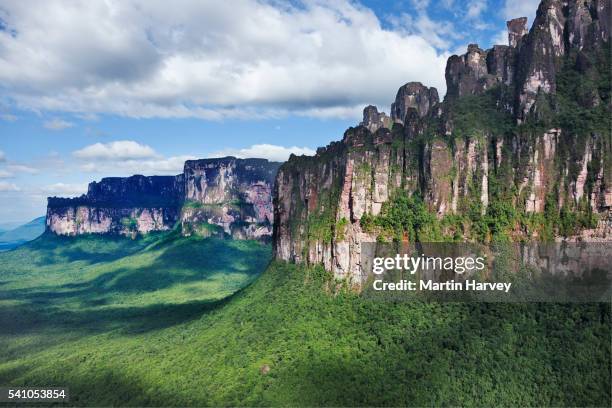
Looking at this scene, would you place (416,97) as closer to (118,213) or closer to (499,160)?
(499,160)

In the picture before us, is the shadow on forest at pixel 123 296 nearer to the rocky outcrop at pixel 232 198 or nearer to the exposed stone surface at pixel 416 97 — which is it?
the rocky outcrop at pixel 232 198

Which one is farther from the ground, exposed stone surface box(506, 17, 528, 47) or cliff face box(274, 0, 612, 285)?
exposed stone surface box(506, 17, 528, 47)

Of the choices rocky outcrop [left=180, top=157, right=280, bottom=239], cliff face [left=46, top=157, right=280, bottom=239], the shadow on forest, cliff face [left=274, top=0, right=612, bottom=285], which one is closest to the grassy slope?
the shadow on forest

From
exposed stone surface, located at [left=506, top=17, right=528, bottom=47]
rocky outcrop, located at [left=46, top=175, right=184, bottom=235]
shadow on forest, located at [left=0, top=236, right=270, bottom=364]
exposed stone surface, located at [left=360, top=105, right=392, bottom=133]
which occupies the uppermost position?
exposed stone surface, located at [left=506, top=17, right=528, bottom=47]

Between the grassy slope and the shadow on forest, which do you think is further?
the shadow on forest

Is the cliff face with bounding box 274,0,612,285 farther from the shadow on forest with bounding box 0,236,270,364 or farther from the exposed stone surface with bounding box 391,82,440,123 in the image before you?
the shadow on forest with bounding box 0,236,270,364

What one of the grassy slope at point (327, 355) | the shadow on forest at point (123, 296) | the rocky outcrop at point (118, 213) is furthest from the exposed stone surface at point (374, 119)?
the rocky outcrop at point (118, 213)

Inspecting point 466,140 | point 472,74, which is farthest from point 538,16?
point 466,140

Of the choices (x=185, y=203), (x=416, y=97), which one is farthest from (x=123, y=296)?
(x=416, y=97)
